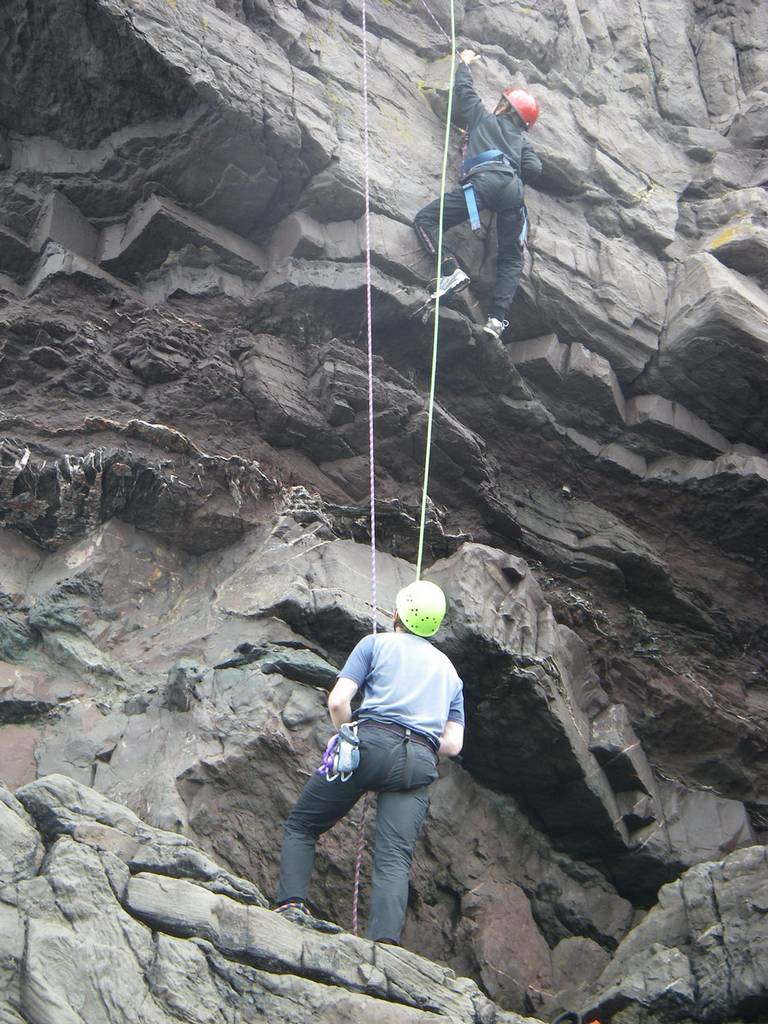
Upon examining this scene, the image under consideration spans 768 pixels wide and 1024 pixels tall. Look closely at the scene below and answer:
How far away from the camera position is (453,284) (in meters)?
10.2

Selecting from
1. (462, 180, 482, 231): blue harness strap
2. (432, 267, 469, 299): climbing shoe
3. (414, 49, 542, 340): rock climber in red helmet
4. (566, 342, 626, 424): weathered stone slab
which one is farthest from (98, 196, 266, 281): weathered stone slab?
(566, 342, 626, 424): weathered stone slab

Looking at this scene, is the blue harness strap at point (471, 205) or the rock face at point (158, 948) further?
the blue harness strap at point (471, 205)

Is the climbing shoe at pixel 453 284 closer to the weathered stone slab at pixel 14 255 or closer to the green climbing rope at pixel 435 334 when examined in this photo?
the green climbing rope at pixel 435 334

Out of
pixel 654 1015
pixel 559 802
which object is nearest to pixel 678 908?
pixel 654 1015

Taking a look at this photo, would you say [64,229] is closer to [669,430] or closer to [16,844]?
[669,430]

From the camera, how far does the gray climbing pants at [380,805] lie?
6.16m

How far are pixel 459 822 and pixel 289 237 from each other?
5.46m

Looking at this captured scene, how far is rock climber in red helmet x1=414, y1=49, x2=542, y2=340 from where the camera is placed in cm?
1071

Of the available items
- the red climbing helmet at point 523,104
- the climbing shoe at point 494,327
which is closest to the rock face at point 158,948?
the climbing shoe at point 494,327

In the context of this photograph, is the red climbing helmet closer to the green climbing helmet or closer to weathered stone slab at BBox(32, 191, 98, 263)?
weathered stone slab at BBox(32, 191, 98, 263)

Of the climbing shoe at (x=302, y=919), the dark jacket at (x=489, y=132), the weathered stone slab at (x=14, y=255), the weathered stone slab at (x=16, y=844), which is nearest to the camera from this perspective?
the weathered stone slab at (x=16, y=844)

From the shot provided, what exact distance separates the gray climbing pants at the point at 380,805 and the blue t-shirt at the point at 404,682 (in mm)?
129

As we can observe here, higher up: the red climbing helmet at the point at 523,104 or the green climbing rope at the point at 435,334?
the red climbing helmet at the point at 523,104

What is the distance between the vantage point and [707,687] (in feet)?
33.3
